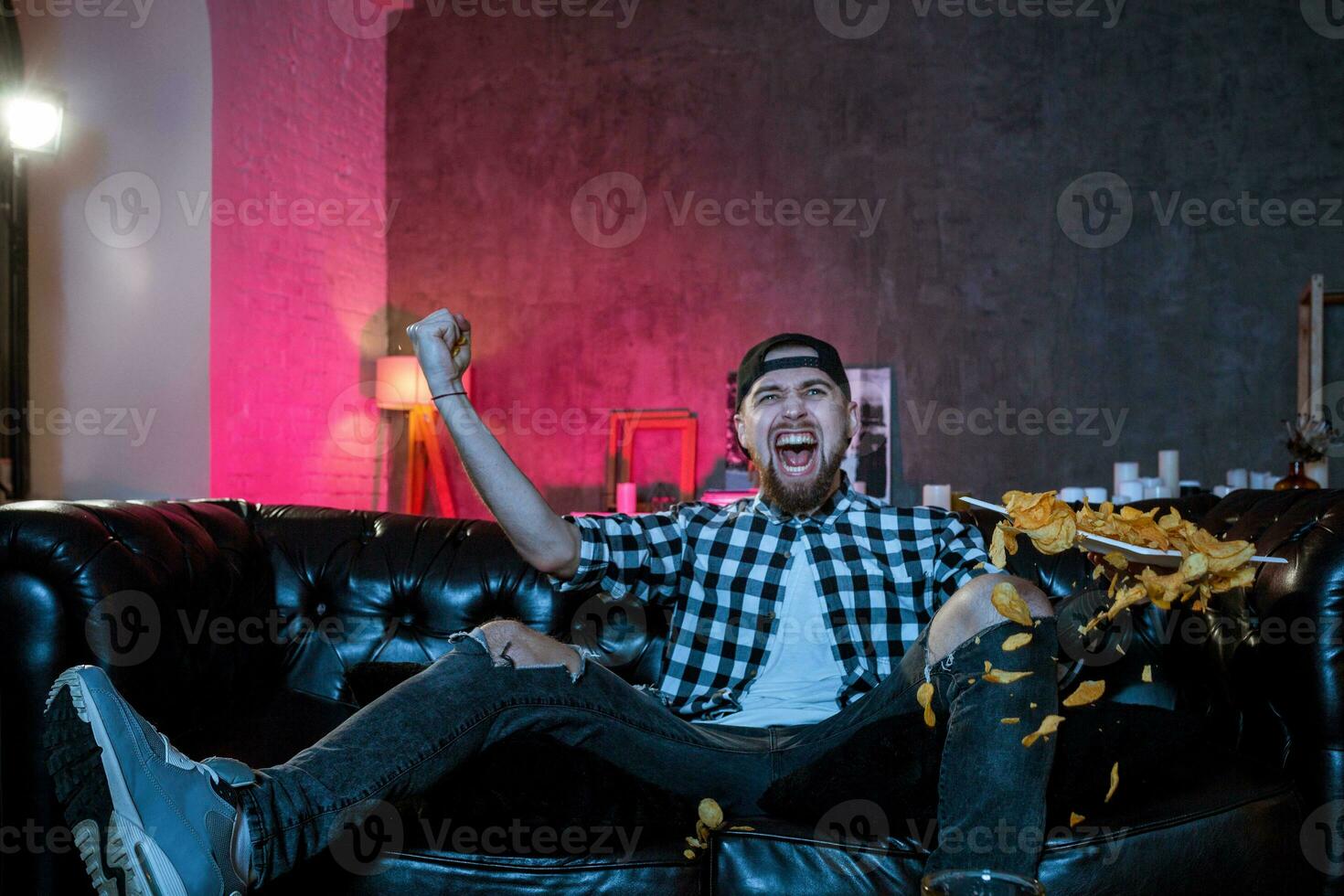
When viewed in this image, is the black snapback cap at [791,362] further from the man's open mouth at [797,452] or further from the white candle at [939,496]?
the white candle at [939,496]

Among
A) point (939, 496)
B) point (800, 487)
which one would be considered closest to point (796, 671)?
point (800, 487)

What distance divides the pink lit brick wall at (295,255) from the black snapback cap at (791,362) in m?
2.83

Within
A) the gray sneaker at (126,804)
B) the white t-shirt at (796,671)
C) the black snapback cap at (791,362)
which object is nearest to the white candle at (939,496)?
the black snapback cap at (791,362)

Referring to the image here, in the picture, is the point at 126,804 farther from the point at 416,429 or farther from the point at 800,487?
the point at 416,429

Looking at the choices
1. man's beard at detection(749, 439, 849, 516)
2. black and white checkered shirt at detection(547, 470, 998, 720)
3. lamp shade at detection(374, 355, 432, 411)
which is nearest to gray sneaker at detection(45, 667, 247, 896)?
black and white checkered shirt at detection(547, 470, 998, 720)

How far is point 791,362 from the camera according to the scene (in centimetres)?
209

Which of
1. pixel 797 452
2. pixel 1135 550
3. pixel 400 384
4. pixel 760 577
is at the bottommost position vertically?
pixel 760 577

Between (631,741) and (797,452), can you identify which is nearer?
(631,741)

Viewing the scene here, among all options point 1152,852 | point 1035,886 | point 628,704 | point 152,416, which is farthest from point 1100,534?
point 152,416

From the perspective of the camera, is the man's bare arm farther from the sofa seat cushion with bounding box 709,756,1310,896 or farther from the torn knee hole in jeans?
the sofa seat cushion with bounding box 709,756,1310,896

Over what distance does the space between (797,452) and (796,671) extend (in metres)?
0.44

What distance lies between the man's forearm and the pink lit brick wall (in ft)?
9.31

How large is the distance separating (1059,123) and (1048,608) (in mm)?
3501

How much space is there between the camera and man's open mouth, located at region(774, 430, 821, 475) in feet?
6.69
